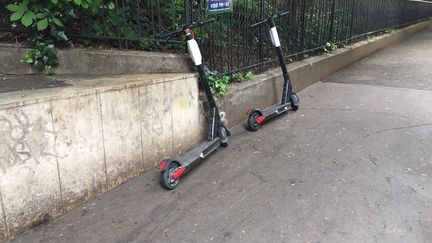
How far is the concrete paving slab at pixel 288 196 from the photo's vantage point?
295 cm

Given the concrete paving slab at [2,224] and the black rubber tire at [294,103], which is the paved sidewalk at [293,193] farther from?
the black rubber tire at [294,103]

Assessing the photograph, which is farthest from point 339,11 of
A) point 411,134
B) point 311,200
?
point 311,200

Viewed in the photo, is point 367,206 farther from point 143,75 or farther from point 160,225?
point 143,75

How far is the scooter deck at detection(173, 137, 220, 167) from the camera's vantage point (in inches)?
149

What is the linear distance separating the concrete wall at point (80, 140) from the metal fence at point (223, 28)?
2.76ft

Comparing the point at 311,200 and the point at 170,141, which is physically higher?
the point at 170,141

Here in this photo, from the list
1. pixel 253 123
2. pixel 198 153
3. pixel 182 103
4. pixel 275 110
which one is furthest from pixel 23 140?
pixel 275 110

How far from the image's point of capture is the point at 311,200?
339 cm

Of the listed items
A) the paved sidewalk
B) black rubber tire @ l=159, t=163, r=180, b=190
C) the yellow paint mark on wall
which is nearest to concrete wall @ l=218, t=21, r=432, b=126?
the paved sidewalk

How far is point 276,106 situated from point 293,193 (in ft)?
7.22

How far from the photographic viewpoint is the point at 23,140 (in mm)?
2820

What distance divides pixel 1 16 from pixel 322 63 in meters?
5.41

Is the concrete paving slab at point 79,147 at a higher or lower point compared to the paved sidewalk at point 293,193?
higher

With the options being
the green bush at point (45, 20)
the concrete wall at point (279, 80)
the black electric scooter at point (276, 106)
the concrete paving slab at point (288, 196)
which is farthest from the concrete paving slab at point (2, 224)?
the black electric scooter at point (276, 106)
